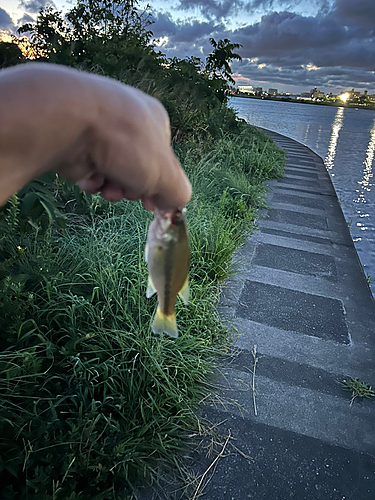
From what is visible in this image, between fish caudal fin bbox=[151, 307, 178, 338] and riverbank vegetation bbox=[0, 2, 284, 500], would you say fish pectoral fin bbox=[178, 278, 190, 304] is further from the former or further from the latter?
riverbank vegetation bbox=[0, 2, 284, 500]

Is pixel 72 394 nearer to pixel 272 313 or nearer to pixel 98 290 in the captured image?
pixel 98 290

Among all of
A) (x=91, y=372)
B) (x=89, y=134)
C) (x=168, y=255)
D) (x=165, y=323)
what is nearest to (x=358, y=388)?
(x=91, y=372)

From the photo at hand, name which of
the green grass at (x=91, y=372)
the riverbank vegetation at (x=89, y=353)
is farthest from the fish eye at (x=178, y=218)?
the green grass at (x=91, y=372)

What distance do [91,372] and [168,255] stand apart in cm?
170

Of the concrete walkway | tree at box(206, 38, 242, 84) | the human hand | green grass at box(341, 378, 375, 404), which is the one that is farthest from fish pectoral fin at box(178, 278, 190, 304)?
tree at box(206, 38, 242, 84)

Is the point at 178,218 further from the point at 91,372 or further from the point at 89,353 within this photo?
the point at 89,353

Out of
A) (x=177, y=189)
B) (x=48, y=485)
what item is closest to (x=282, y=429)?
(x=48, y=485)

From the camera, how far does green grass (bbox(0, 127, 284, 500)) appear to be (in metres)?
2.03

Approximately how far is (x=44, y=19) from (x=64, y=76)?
8169 millimetres

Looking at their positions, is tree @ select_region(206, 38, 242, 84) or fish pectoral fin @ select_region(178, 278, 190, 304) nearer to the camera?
fish pectoral fin @ select_region(178, 278, 190, 304)

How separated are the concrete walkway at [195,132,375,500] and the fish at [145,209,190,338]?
1.69m

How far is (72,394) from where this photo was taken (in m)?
2.45

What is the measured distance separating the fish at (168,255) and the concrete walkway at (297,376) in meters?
1.69

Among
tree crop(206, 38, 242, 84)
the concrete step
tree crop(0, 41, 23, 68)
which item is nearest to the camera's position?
the concrete step
